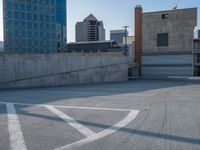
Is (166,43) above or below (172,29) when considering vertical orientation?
below

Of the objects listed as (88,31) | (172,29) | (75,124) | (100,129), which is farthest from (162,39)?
(88,31)

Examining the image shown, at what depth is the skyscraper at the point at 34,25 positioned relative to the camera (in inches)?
2254

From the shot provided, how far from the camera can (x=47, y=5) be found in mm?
62094

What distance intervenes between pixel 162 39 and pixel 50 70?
111 feet

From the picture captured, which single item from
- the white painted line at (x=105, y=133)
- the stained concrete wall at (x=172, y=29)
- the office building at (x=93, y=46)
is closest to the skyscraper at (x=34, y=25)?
the office building at (x=93, y=46)

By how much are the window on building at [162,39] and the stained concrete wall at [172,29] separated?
0.61 metres

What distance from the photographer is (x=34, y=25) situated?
198 ft

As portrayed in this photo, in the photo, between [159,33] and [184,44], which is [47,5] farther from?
[184,44]

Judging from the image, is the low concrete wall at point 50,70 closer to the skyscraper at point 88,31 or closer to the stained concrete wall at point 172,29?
the stained concrete wall at point 172,29

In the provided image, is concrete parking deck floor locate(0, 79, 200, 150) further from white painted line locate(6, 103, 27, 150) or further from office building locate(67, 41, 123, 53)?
office building locate(67, 41, 123, 53)

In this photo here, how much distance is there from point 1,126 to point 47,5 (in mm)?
60307

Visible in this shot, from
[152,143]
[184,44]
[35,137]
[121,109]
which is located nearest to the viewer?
[152,143]

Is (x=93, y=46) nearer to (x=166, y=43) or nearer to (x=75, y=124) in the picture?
(x=166, y=43)

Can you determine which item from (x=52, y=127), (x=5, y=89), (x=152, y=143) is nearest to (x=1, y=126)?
(x=52, y=127)
